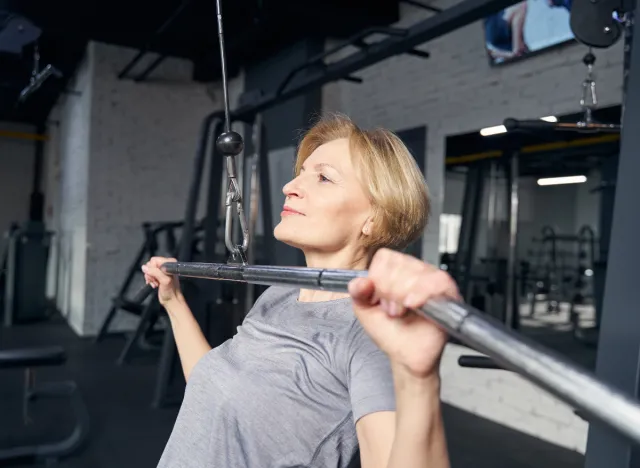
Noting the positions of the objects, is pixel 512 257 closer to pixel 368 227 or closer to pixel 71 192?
pixel 368 227

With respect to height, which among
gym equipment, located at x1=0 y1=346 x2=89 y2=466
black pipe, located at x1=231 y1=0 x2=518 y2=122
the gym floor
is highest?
black pipe, located at x1=231 y1=0 x2=518 y2=122

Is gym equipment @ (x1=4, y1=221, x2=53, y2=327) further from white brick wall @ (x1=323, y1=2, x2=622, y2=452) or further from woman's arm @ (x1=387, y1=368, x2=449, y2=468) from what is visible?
woman's arm @ (x1=387, y1=368, x2=449, y2=468)

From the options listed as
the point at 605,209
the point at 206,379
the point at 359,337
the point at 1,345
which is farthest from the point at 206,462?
the point at 1,345

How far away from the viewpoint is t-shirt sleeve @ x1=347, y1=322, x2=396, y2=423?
0.63 meters

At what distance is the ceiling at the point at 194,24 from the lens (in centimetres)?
375

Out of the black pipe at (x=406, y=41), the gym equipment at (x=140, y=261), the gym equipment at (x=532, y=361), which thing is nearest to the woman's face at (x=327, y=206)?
the gym equipment at (x=532, y=361)

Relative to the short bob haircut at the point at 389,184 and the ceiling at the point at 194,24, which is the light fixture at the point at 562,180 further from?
the short bob haircut at the point at 389,184

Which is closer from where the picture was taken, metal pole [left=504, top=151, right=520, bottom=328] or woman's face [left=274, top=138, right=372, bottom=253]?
woman's face [left=274, top=138, right=372, bottom=253]

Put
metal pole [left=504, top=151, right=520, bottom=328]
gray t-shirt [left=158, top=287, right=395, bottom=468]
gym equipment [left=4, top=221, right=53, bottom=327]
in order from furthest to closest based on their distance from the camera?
gym equipment [left=4, top=221, right=53, bottom=327] → metal pole [left=504, top=151, right=520, bottom=328] → gray t-shirt [left=158, top=287, right=395, bottom=468]

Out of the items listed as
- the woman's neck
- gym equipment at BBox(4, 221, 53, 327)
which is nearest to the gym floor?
the woman's neck

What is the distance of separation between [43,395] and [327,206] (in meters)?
2.09

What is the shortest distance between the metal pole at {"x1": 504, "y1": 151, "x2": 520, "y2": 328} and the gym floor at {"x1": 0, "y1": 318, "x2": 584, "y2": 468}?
0.60 metres

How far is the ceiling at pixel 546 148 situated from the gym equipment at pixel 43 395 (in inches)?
90.5

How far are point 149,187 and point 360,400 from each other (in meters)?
4.89
